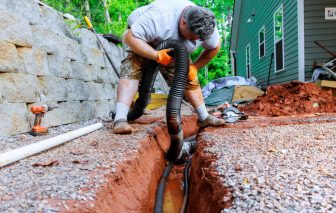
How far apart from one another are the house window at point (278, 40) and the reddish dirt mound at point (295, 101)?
2.49 m

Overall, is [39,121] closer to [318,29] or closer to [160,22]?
[160,22]

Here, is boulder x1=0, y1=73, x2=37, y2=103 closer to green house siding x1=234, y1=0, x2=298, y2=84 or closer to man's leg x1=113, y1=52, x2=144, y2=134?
man's leg x1=113, y1=52, x2=144, y2=134

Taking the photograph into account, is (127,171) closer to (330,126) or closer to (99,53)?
(330,126)

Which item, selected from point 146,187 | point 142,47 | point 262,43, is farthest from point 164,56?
point 262,43

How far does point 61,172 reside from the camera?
197cm

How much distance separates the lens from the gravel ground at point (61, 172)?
1540 millimetres

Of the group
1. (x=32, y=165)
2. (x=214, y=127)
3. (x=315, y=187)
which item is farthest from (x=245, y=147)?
(x=32, y=165)

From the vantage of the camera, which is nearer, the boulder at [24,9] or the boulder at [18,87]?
the boulder at [18,87]

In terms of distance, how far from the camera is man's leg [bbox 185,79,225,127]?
12.0 feet

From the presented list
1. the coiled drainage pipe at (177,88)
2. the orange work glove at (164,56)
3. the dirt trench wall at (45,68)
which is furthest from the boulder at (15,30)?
the orange work glove at (164,56)

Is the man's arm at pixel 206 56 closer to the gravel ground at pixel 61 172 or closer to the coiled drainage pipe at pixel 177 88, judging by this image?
the coiled drainage pipe at pixel 177 88

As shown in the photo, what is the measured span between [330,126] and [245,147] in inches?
53.4

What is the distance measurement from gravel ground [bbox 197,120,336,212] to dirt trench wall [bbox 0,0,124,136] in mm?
2322

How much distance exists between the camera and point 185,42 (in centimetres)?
336
